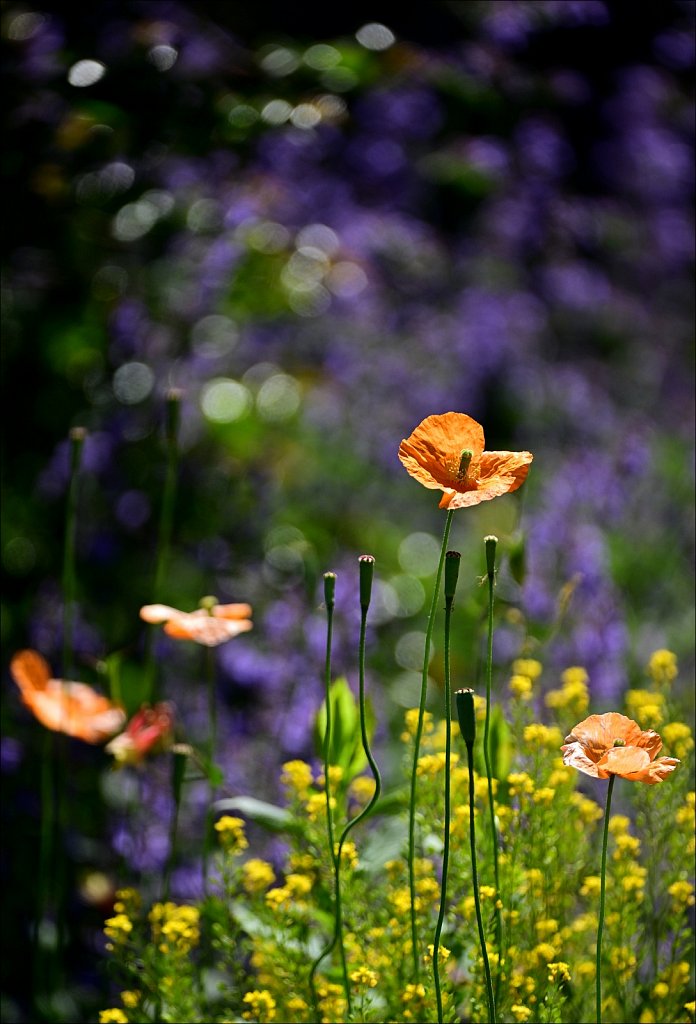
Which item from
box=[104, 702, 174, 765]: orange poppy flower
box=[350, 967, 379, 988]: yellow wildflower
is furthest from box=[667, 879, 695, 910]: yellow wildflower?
box=[104, 702, 174, 765]: orange poppy flower

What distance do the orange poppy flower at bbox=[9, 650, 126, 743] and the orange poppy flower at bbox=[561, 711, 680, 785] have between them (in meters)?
0.57

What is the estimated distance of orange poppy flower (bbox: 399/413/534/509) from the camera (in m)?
0.83

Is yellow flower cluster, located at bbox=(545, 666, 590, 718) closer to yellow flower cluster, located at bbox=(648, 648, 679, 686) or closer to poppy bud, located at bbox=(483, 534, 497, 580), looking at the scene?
yellow flower cluster, located at bbox=(648, 648, 679, 686)

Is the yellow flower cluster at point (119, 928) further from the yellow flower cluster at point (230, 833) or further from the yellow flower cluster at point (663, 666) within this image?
the yellow flower cluster at point (663, 666)

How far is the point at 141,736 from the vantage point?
117 cm

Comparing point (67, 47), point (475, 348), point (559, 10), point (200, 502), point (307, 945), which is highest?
point (67, 47)

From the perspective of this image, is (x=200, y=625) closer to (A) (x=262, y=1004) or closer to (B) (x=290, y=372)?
(A) (x=262, y=1004)

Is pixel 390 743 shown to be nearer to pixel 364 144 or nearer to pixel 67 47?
pixel 67 47

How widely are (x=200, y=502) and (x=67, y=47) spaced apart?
1.01 meters

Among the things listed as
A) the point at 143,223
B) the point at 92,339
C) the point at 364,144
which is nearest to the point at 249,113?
the point at 143,223

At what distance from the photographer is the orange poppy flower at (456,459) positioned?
0.83 metres

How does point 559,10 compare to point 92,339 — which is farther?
point 559,10

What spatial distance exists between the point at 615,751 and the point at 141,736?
0.55 meters

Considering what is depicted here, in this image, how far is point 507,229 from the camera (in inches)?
165
